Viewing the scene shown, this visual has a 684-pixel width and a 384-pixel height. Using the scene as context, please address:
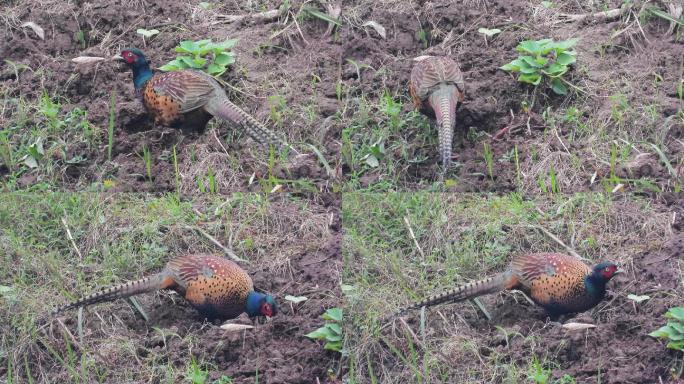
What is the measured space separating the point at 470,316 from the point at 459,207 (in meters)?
0.72

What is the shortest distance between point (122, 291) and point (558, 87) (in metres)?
2.96

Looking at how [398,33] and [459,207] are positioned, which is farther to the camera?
[398,33]

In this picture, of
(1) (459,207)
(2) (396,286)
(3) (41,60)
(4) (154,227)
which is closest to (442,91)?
(1) (459,207)

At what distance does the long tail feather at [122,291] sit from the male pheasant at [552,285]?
135cm

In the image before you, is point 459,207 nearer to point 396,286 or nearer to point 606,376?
point 396,286

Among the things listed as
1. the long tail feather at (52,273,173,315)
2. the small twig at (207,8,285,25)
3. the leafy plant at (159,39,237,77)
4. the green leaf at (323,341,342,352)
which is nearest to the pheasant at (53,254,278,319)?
the long tail feather at (52,273,173,315)

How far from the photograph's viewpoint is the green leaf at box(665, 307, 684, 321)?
5969 mm

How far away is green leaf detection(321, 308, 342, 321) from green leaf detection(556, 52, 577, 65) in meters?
2.26

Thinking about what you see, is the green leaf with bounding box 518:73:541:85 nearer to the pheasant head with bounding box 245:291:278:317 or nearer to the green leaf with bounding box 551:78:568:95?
the green leaf with bounding box 551:78:568:95

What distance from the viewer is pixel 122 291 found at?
6371 millimetres

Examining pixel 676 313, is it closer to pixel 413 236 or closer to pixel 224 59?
pixel 413 236

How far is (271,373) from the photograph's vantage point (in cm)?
604

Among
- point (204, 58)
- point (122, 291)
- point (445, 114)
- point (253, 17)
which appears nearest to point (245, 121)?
point (204, 58)

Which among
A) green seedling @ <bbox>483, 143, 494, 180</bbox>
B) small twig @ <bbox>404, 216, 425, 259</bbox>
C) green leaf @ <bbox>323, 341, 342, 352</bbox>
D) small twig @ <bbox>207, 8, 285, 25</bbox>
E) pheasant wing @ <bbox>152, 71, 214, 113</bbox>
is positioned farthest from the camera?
small twig @ <bbox>207, 8, 285, 25</bbox>
